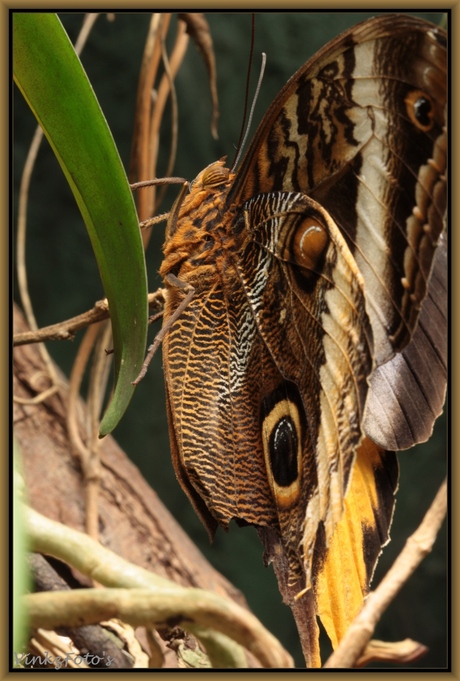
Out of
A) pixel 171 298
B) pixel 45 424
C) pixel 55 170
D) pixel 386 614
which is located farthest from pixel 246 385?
pixel 386 614

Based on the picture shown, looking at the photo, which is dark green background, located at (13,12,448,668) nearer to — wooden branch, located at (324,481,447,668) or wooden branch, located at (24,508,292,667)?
wooden branch, located at (324,481,447,668)

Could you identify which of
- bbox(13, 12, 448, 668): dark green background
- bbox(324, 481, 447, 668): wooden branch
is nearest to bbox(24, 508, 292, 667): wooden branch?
bbox(324, 481, 447, 668): wooden branch

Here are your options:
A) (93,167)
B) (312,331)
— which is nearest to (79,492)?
(312,331)

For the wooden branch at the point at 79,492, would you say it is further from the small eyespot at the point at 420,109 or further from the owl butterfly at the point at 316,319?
the small eyespot at the point at 420,109

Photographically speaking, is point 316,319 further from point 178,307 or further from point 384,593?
point 384,593

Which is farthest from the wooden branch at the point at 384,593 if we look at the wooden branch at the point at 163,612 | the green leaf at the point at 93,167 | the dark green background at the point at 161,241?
the dark green background at the point at 161,241
